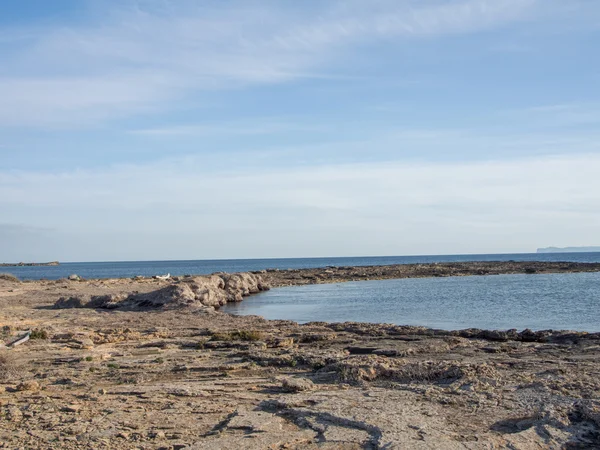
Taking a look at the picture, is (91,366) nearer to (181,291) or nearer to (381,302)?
(181,291)

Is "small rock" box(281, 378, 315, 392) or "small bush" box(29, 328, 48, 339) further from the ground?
"small rock" box(281, 378, 315, 392)

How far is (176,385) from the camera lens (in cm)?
1152

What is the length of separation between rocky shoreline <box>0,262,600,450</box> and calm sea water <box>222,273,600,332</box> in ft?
26.1

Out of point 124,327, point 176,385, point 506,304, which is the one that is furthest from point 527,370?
point 506,304

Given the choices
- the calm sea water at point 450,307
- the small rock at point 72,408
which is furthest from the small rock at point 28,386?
the calm sea water at point 450,307

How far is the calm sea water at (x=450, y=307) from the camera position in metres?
26.9

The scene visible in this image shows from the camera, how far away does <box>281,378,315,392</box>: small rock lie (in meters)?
10.9

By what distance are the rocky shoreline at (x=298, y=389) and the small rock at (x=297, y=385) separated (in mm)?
21

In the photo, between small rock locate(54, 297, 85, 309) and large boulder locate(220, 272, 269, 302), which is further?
large boulder locate(220, 272, 269, 302)

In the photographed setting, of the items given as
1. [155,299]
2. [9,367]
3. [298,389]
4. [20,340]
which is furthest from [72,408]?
[155,299]

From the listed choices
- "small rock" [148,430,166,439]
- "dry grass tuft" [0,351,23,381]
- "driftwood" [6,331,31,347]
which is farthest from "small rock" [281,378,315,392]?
"driftwood" [6,331,31,347]

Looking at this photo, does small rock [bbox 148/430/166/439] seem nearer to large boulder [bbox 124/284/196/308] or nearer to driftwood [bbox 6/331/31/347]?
driftwood [bbox 6/331/31/347]

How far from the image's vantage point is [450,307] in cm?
3406

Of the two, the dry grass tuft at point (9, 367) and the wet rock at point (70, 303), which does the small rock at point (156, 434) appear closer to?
the dry grass tuft at point (9, 367)
